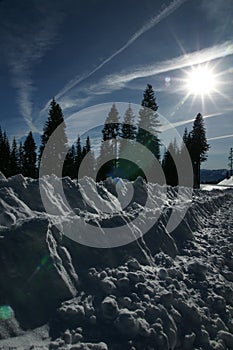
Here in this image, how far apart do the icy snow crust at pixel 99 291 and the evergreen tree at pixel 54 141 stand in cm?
2704

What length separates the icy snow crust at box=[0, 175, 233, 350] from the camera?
2.67 meters

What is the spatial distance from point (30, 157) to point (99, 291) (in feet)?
155

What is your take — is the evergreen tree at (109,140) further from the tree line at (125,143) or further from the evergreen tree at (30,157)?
the evergreen tree at (30,157)

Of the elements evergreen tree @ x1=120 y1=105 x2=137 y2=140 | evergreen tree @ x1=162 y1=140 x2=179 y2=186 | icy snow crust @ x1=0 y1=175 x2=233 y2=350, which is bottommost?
icy snow crust @ x1=0 y1=175 x2=233 y2=350

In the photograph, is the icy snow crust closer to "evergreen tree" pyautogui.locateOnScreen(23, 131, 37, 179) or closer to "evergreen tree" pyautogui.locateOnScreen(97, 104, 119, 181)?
"evergreen tree" pyautogui.locateOnScreen(97, 104, 119, 181)

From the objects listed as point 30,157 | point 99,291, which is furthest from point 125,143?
point 99,291

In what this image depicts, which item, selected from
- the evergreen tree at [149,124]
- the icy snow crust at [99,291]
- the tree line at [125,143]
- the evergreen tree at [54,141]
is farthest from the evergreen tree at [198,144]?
the icy snow crust at [99,291]

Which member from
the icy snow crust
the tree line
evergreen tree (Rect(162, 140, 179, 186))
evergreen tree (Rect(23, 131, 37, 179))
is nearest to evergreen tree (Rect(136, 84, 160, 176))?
the tree line

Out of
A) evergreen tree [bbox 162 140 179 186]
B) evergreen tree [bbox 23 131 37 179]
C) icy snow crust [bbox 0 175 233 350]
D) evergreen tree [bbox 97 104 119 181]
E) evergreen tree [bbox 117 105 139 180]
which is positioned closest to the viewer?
icy snow crust [bbox 0 175 233 350]

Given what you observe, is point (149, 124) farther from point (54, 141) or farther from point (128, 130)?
point (54, 141)

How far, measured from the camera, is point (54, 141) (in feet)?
108

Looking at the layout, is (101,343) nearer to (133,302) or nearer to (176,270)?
(133,302)

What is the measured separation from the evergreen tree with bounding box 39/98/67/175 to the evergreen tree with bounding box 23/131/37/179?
9093 millimetres

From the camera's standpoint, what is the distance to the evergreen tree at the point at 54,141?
32522 mm
